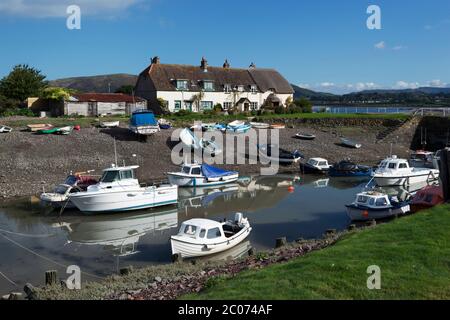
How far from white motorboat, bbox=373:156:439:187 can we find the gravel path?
11342 mm

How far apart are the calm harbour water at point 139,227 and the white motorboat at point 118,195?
0.49 metres

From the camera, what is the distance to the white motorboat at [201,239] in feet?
59.3

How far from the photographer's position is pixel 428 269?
999 centimetres

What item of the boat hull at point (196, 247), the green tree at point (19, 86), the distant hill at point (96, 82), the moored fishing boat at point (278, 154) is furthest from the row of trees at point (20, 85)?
the distant hill at point (96, 82)

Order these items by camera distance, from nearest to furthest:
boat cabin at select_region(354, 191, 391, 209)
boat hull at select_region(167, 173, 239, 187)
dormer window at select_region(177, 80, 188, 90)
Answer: boat cabin at select_region(354, 191, 391, 209), boat hull at select_region(167, 173, 239, 187), dormer window at select_region(177, 80, 188, 90)

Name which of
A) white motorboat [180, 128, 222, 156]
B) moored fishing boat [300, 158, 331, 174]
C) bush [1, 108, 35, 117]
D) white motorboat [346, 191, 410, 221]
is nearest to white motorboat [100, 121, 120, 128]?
white motorboat [180, 128, 222, 156]

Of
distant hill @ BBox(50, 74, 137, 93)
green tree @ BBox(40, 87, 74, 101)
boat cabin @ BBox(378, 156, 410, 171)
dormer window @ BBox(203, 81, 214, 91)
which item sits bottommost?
boat cabin @ BBox(378, 156, 410, 171)

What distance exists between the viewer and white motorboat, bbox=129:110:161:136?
44000mm

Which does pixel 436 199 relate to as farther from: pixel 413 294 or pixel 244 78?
pixel 244 78

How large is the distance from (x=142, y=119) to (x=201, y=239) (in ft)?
91.0

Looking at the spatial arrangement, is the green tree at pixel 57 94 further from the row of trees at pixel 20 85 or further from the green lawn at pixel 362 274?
the green lawn at pixel 362 274

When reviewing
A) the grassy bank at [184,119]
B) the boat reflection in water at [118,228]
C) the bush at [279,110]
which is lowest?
the boat reflection in water at [118,228]

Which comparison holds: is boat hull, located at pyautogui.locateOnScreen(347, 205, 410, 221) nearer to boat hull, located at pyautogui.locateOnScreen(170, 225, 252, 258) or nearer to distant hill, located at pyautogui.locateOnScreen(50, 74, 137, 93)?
boat hull, located at pyautogui.locateOnScreen(170, 225, 252, 258)

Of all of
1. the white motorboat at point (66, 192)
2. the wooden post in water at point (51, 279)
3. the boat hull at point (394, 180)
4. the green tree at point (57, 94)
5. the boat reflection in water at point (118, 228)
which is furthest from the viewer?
the green tree at point (57, 94)
